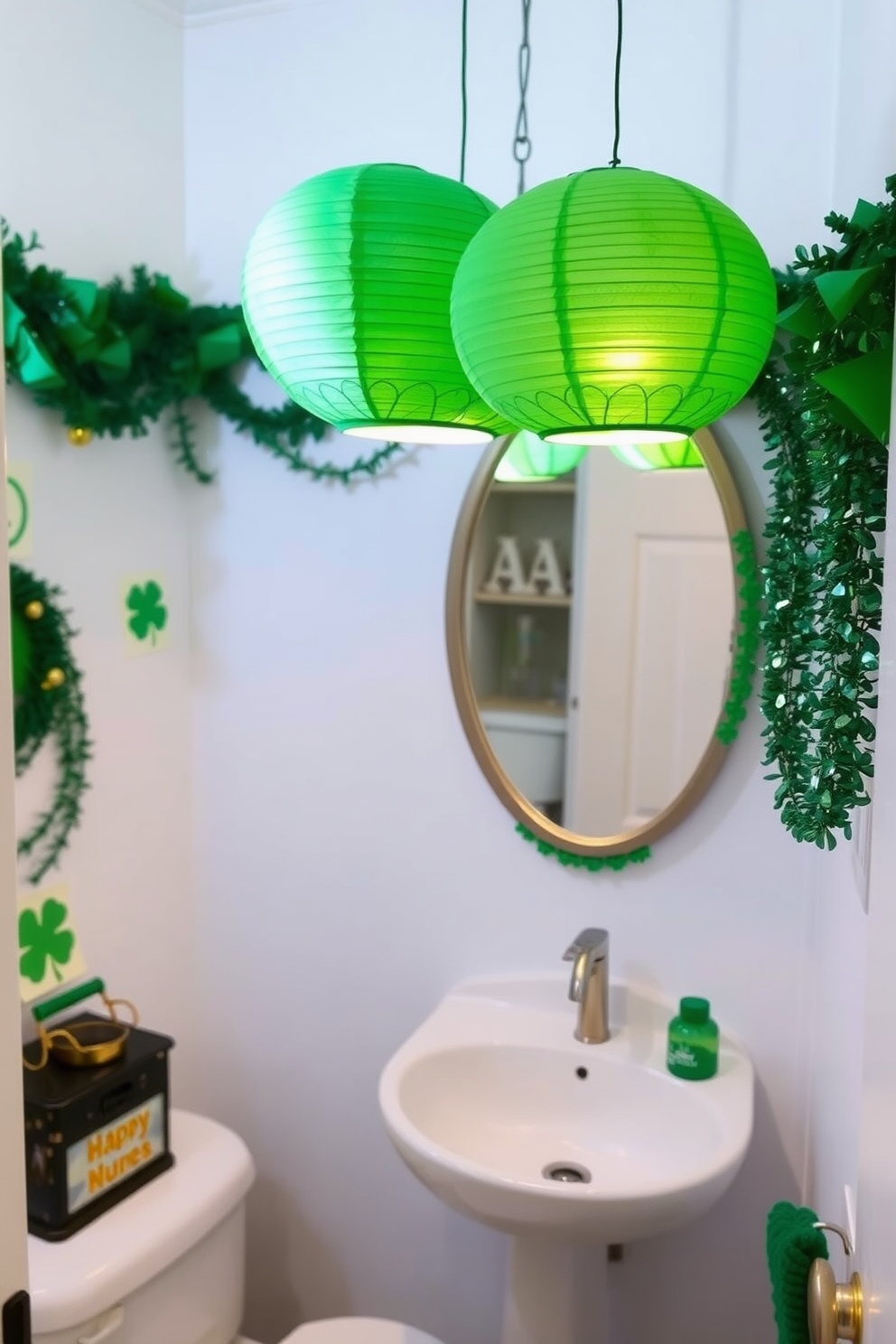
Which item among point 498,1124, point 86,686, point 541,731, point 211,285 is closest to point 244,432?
point 211,285

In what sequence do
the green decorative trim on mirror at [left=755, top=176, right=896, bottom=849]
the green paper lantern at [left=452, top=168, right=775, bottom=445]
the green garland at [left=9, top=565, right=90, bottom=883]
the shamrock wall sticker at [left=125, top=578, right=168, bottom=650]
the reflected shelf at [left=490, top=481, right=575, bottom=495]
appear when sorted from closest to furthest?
the green decorative trim on mirror at [left=755, top=176, right=896, bottom=849] < the green paper lantern at [left=452, top=168, right=775, bottom=445] < the green garland at [left=9, top=565, right=90, bottom=883] < the reflected shelf at [left=490, top=481, right=575, bottom=495] < the shamrock wall sticker at [left=125, top=578, right=168, bottom=650]

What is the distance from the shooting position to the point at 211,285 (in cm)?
193

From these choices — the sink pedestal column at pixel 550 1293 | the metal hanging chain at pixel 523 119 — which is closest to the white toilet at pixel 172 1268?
the sink pedestal column at pixel 550 1293

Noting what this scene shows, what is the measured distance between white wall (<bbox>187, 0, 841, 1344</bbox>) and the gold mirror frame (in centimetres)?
3

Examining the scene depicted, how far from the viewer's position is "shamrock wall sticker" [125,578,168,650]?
6.16 feet

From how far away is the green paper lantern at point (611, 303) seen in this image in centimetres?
92

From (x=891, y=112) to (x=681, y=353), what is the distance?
0.28 meters

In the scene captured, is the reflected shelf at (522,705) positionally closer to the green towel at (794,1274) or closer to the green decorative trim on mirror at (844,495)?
the green decorative trim on mirror at (844,495)

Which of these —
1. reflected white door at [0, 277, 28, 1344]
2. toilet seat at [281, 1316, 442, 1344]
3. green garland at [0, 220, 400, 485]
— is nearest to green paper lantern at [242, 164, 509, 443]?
reflected white door at [0, 277, 28, 1344]

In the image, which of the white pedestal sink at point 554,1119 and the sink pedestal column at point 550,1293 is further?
the sink pedestal column at point 550,1293

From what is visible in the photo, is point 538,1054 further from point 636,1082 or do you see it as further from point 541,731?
point 541,731

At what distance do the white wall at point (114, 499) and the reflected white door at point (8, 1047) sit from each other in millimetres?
898

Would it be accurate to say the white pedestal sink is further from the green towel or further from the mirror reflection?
the green towel

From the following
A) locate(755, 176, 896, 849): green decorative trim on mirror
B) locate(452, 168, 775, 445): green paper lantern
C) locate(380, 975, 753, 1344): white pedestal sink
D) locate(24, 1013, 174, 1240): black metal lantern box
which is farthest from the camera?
locate(24, 1013, 174, 1240): black metal lantern box
